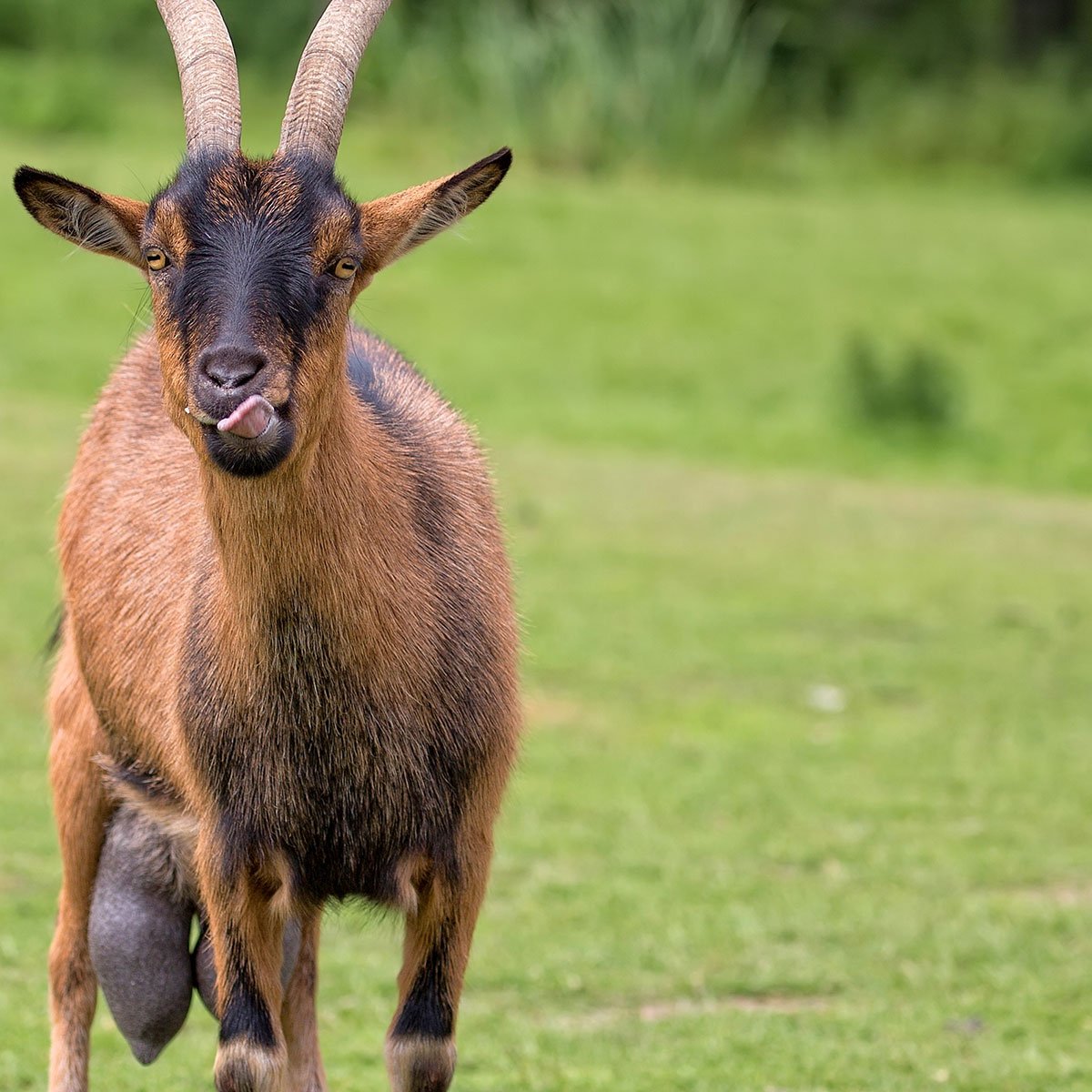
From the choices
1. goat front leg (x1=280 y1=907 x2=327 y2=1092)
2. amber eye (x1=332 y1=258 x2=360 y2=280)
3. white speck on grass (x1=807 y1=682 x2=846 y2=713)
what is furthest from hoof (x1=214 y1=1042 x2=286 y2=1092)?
white speck on grass (x1=807 y1=682 x2=846 y2=713)

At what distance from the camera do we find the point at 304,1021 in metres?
5.81

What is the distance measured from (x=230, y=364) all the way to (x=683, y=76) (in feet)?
70.6

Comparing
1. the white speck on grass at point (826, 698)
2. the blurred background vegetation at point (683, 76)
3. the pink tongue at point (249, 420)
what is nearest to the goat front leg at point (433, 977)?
the pink tongue at point (249, 420)

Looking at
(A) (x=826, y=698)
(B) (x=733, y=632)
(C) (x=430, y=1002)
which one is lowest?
(B) (x=733, y=632)

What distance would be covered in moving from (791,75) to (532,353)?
531 inches

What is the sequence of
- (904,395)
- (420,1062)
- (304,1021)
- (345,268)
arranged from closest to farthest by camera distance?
(345,268)
(420,1062)
(304,1021)
(904,395)

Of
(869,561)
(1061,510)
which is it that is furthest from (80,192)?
(1061,510)

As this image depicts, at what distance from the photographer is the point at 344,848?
15.3ft

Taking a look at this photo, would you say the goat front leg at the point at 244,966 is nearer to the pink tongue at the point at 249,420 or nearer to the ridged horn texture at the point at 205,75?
the pink tongue at the point at 249,420

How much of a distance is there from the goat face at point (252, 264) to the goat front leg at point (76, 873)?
1795 mm

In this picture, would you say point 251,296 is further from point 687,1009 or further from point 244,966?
point 687,1009

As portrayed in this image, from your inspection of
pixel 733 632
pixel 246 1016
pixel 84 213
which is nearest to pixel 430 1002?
pixel 246 1016

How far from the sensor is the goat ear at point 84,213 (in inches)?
174

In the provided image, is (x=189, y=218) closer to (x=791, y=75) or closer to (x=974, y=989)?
(x=974, y=989)
